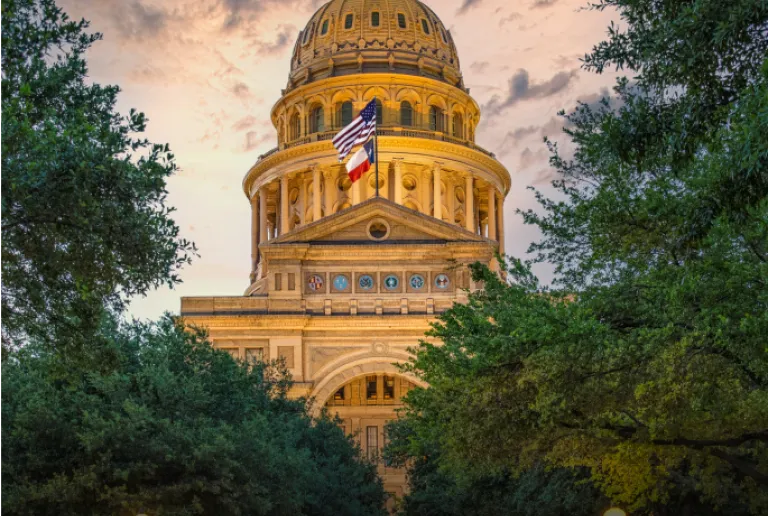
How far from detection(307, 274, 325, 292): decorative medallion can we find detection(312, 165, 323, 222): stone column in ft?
62.3

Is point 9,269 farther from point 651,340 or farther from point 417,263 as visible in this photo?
point 417,263

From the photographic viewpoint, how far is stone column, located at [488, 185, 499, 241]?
95.0m

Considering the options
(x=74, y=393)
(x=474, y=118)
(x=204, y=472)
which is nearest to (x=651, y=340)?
(x=204, y=472)

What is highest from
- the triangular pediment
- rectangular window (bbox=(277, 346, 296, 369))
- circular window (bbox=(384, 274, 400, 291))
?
the triangular pediment

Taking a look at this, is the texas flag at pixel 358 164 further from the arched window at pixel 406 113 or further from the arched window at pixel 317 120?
the arched window at pixel 317 120

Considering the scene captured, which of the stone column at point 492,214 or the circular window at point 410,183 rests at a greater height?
the circular window at point 410,183

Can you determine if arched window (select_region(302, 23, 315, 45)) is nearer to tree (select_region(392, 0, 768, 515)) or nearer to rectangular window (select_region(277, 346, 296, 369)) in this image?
rectangular window (select_region(277, 346, 296, 369))

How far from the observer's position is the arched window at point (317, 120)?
9538cm

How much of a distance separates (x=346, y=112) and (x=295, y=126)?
4796 mm

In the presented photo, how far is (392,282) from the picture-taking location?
7231 cm

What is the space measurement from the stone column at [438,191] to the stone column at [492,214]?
14.6 ft

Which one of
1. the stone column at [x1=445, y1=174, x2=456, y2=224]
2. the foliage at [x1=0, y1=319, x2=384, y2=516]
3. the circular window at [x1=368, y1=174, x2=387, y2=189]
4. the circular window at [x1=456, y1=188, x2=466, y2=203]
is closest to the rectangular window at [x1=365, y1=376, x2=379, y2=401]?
the circular window at [x1=368, y1=174, x2=387, y2=189]

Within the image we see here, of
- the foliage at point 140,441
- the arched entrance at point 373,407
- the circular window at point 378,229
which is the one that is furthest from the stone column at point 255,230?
the foliage at point 140,441

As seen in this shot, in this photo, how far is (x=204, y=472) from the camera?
35094mm
